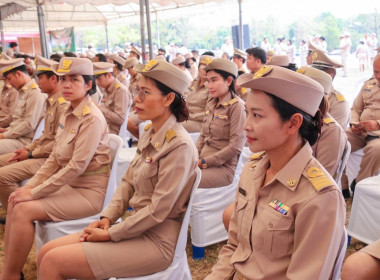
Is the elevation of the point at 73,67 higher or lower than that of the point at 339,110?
higher

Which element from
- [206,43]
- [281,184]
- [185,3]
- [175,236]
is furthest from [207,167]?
[206,43]

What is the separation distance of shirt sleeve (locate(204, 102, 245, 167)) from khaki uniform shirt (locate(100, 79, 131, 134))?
185 centimetres

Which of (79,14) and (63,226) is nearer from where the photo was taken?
(63,226)

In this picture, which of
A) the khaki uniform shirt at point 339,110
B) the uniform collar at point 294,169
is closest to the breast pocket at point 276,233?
the uniform collar at point 294,169

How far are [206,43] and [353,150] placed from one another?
16.4m

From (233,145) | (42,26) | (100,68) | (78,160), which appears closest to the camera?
(78,160)

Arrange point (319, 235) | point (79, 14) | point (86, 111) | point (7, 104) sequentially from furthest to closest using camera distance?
1. point (79, 14)
2. point (7, 104)
3. point (86, 111)
4. point (319, 235)

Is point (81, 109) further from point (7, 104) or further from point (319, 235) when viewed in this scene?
point (7, 104)

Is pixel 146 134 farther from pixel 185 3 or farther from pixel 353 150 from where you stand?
pixel 185 3

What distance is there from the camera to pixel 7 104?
16.0 ft

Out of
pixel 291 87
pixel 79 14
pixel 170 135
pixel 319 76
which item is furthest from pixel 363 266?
pixel 79 14

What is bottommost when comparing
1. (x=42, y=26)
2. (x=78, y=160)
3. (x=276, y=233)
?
(x=78, y=160)

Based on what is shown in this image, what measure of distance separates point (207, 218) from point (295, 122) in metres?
1.70

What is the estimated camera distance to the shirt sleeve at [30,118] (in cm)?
409
